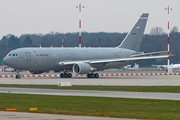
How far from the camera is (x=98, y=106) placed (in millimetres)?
29016

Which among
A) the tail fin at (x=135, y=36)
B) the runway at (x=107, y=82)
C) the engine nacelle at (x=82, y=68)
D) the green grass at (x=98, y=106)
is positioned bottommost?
the runway at (x=107, y=82)

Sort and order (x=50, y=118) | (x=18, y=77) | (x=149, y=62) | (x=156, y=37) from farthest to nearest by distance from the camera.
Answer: (x=149, y=62) < (x=156, y=37) < (x=18, y=77) < (x=50, y=118)

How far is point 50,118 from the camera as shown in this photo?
23078 mm

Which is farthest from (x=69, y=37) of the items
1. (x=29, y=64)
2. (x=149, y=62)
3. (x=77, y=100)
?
(x=77, y=100)

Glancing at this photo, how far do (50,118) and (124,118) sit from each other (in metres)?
2.96

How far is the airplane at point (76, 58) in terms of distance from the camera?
67750 mm

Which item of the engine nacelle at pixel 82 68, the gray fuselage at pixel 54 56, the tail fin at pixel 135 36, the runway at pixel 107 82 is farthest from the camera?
the tail fin at pixel 135 36

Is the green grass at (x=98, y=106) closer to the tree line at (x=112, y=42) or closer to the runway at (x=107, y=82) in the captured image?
the runway at (x=107, y=82)

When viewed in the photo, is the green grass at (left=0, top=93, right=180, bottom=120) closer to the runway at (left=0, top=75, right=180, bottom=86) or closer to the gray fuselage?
the runway at (left=0, top=75, right=180, bottom=86)

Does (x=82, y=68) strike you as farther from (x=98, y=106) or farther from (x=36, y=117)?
(x=36, y=117)

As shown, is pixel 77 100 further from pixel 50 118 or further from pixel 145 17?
pixel 145 17

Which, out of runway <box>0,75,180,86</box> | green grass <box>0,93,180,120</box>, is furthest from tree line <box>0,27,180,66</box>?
green grass <box>0,93,180,120</box>

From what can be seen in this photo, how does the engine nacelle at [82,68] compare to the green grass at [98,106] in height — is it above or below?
above

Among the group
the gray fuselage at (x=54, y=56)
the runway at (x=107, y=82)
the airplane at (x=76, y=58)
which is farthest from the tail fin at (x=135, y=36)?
the runway at (x=107, y=82)
